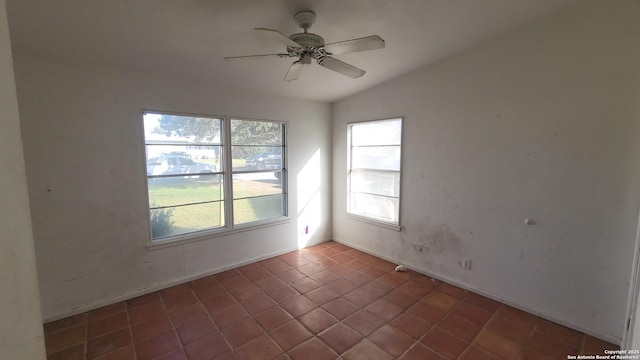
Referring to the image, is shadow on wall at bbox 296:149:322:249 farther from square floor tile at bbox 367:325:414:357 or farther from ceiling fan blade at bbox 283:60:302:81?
square floor tile at bbox 367:325:414:357

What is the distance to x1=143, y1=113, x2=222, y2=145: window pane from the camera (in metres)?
3.14

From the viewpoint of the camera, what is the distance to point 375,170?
426 centimetres

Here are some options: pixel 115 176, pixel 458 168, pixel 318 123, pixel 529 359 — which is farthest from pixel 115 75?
pixel 529 359

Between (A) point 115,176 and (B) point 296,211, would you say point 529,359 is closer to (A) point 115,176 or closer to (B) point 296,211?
(B) point 296,211

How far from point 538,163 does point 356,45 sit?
215 cm

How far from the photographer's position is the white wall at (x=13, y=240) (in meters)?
0.49

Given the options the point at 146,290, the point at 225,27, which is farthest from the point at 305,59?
the point at 146,290

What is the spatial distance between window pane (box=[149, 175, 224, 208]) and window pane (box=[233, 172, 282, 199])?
24 cm

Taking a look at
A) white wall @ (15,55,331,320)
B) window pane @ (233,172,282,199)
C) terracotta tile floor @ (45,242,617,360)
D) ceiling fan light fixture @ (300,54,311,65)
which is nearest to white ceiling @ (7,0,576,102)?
white wall @ (15,55,331,320)

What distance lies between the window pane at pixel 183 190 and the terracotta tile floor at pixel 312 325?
1.05 metres

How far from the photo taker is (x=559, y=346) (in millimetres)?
2340

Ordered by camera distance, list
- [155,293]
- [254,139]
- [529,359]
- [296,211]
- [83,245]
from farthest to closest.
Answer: [296,211] < [254,139] < [155,293] < [83,245] < [529,359]

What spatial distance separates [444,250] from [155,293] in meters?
3.55

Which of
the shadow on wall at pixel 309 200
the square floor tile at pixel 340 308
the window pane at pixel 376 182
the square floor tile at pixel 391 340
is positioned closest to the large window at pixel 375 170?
the window pane at pixel 376 182
